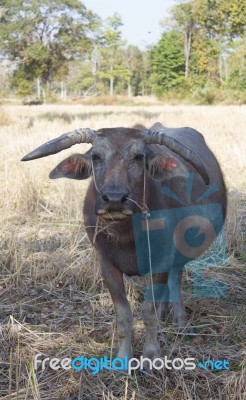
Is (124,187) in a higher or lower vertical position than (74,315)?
higher

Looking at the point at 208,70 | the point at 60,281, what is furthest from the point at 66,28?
the point at 60,281

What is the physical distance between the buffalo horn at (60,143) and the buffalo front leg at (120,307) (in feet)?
2.48

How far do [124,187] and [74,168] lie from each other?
57 centimetres

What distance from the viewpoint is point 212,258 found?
4.84 meters

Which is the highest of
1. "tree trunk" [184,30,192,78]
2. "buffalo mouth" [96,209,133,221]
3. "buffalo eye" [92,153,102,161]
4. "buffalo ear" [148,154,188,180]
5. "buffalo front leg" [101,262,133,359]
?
"tree trunk" [184,30,192,78]

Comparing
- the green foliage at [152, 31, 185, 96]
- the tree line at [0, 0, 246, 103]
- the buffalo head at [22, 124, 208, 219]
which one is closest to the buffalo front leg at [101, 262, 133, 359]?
the buffalo head at [22, 124, 208, 219]

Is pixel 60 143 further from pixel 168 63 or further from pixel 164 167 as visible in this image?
pixel 168 63

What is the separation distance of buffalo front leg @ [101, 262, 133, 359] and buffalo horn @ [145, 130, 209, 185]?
80cm

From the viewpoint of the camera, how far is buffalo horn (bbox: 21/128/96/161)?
2.85 metres

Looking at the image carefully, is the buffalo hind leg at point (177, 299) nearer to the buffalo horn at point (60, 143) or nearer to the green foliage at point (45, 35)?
the buffalo horn at point (60, 143)

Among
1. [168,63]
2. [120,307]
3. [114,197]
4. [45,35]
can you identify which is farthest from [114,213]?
[168,63]

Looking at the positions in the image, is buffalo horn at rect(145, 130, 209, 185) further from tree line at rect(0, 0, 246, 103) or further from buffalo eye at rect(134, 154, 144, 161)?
tree line at rect(0, 0, 246, 103)

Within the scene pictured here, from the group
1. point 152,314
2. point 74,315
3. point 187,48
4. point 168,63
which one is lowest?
point 74,315

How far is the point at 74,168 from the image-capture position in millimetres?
3119
